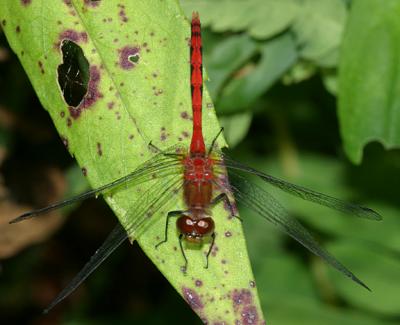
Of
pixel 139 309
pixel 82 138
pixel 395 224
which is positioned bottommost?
pixel 139 309

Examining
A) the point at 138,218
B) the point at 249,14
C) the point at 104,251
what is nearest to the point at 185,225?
the point at 138,218

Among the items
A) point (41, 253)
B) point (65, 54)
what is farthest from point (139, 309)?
point (65, 54)

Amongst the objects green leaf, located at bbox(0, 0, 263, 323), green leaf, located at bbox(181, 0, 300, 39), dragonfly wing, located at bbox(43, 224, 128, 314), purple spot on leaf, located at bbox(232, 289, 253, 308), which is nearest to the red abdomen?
dragonfly wing, located at bbox(43, 224, 128, 314)

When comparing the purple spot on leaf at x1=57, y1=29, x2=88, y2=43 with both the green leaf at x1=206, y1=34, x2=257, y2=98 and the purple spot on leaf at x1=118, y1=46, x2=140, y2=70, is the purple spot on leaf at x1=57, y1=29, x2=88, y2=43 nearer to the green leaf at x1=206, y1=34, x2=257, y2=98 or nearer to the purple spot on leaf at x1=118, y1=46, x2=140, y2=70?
the purple spot on leaf at x1=118, y1=46, x2=140, y2=70

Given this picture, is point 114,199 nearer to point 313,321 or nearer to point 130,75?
point 130,75

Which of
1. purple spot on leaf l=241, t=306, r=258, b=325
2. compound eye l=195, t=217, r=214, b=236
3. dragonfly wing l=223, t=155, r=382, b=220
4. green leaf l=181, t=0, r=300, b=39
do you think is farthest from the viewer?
green leaf l=181, t=0, r=300, b=39

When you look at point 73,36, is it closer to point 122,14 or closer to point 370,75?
point 122,14

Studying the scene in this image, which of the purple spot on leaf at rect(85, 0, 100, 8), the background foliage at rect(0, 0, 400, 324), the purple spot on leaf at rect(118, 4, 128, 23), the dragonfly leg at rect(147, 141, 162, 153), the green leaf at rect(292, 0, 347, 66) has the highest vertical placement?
the purple spot on leaf at rect(85, 0, 100, 8)
